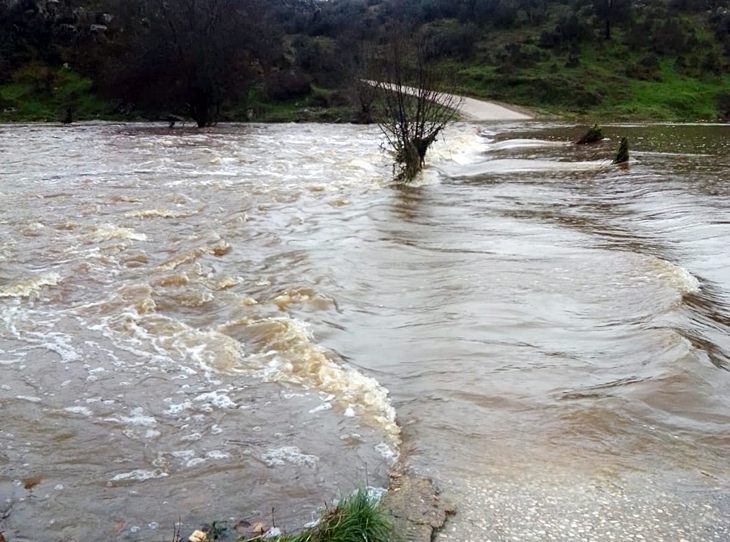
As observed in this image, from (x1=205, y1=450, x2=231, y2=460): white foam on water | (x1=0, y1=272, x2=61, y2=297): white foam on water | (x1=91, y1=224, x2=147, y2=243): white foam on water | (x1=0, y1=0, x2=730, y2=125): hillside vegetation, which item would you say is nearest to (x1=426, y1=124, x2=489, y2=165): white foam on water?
(x1=0, y1=0, x2=730, y2=125): hillside vegetation

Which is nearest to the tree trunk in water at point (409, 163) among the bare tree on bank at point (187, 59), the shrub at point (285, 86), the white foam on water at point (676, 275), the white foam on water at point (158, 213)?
the white foam on water at point (158, 213)

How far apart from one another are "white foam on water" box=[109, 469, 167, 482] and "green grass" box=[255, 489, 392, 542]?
976mm

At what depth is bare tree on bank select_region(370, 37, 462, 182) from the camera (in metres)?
15.5

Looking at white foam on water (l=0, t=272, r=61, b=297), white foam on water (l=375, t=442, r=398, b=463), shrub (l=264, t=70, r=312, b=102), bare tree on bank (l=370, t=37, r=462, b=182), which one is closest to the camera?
white foam on water (l=375, t=442, r=398, b=463)

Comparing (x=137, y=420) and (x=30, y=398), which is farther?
(x=30, y=398)

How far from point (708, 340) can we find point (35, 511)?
5.05 meters

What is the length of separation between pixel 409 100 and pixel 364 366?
12625mm

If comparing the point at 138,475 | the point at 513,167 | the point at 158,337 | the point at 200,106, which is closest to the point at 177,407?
the point at 138,475

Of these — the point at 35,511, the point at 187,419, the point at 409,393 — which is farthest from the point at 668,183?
the point at 35,511

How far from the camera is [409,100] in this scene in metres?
16.8

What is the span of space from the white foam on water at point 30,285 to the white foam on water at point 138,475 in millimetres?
3797

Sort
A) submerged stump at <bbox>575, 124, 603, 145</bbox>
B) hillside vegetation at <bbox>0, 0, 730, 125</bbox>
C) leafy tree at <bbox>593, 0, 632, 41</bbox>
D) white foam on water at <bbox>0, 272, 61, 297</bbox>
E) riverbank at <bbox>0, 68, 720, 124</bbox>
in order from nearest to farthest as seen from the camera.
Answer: white foam on water at <bbox>0, 272, 61, 297</bbox> → submerged stump at <bbox>575, 124, 603, 145</bbox> → hillside vegetation at <bbox>0, 0, 730, 125</bbox> → riverbank at <bbox>0, 68, 720, 124</bbox> → leafy tree at <bbox>593, 0, 632, 41</bbox>

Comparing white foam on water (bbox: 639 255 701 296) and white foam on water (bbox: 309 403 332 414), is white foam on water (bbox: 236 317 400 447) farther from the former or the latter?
white foam on water (bbox: 639 255 701 296)

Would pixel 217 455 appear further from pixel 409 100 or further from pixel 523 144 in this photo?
pixel 523 144
